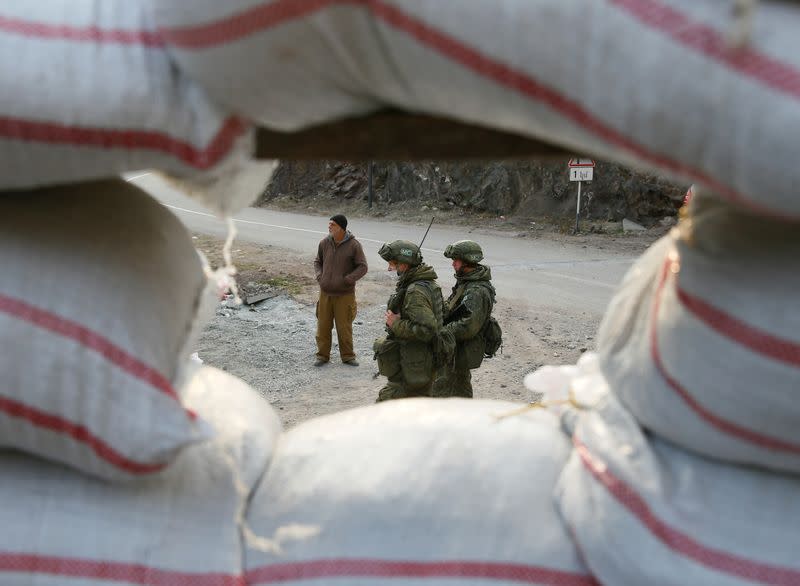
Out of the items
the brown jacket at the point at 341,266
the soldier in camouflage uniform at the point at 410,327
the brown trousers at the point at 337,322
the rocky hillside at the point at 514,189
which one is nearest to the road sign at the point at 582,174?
the rocky hillside at the point at 514,189

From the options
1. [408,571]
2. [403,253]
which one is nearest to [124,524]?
[408,571]

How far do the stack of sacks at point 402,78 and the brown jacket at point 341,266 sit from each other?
17.2 feet

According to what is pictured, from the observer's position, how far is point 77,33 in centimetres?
97

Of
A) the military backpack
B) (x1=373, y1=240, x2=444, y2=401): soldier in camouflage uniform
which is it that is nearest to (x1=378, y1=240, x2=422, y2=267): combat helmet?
(x1=373, y1=240, x2=444, y2=401): soldier in camouflage uniform

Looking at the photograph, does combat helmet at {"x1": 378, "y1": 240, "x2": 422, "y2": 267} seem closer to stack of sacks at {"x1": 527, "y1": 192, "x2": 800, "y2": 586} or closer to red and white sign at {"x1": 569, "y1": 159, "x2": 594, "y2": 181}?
stack of sacks at {"x1": 527, "y1": 192, "x2": 800, "y2": 586}

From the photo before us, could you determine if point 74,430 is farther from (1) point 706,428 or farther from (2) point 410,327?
(2) point 410,327

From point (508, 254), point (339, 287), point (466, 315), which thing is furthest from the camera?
point (508, 254)

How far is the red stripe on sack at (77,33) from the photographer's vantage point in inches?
37.7

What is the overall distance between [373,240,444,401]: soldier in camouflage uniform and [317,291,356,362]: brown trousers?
1.66 m

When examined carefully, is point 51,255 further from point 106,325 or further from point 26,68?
point 26,68

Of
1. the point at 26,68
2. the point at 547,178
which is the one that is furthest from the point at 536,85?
the point at 547,178

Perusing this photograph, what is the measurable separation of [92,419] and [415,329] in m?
3.28

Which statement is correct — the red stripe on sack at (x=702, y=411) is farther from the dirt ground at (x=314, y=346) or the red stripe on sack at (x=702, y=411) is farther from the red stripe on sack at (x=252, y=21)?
the dirt ground at (x=314, y=346)

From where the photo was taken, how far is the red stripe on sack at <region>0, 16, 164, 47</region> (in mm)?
958
